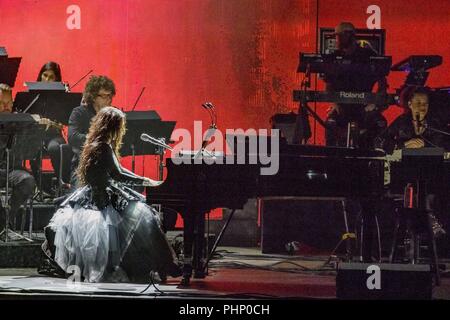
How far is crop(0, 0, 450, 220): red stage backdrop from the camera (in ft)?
34.3

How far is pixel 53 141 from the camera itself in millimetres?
9523

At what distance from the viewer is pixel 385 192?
6.86m

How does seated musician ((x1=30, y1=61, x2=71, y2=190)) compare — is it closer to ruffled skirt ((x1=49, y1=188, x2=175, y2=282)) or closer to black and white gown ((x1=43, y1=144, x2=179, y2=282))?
black and white gown ((x1=43, y1=144, x2=179, y2=282))

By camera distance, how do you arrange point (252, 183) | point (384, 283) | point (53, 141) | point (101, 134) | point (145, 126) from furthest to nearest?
point (53, 141), point (145, 126), point (101, 134), point (252, 183), point (384, 283)

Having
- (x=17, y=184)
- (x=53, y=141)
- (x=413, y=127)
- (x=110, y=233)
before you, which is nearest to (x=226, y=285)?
(x=110, y=233)

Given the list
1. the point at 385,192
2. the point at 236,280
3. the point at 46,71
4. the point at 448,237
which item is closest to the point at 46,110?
the point at 46,71

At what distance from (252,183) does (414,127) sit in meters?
2.25

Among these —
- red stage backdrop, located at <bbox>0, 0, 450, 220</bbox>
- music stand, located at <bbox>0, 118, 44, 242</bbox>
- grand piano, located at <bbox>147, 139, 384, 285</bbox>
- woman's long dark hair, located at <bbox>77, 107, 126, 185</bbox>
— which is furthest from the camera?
red stage backdrop, located at <bbox>0, 0, 450, 220</bbox>

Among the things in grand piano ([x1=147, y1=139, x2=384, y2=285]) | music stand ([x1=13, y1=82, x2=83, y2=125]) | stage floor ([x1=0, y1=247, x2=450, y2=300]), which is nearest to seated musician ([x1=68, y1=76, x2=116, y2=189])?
music stand ([x1=13, y1=82, x2=83, y2=125])

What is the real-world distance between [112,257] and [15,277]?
0.92m

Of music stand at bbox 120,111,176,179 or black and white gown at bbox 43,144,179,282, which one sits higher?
music stand at bbox 120,111,176,179

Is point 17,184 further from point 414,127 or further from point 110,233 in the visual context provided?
point 414,127

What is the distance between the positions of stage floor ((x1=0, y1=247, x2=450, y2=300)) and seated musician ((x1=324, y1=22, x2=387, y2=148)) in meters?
1.31
